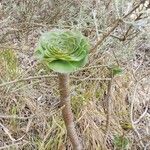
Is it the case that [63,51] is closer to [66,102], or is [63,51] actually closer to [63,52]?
[63,52]

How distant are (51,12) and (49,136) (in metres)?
0.91

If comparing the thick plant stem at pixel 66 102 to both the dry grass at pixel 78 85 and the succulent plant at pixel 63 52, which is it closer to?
the succulent plant at pixel 63 52

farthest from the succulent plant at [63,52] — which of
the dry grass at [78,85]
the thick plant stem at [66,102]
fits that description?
the dry grass at [78,85]

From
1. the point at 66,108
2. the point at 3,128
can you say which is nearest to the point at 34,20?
the point at 3,128

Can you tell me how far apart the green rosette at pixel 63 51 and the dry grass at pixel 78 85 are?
0.43m

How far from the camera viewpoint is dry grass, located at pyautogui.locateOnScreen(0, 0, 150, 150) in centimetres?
209

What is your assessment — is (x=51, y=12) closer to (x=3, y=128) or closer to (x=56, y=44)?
(x=3, y=128)

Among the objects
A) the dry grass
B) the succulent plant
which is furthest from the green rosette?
the dry grass

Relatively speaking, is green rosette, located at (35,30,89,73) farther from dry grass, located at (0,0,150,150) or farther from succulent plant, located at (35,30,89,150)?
dry grass, located at (0,0,150,150)

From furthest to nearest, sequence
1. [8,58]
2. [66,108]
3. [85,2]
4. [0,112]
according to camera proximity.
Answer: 1. [85,2]
2. [8,58]
3. [0,112]
4. [66,108]

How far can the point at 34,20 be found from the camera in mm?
2658

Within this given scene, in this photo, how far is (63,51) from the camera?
1410mm

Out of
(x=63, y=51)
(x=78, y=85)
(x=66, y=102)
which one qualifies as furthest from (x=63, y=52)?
(x=78, y=85)

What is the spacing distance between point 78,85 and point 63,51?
0.87 meters
